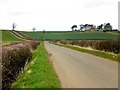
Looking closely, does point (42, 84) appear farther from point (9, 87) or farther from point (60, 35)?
point (60, 35)

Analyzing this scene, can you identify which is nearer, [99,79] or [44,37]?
[99,79]

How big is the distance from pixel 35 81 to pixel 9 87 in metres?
1.47

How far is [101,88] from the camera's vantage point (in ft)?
41.3

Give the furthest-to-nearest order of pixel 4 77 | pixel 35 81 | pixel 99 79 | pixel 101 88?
pixel 99 79 → pixel 4 77 → pixel 35 81 → pixel 101 88

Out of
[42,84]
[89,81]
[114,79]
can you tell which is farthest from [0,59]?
[114,79]

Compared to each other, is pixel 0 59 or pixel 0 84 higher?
pixel 0 59

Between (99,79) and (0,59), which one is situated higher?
(0,59)

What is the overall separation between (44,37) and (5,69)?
498 ft

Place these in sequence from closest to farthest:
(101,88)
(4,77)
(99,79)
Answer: (101,88) < (4,77) < (99,79)

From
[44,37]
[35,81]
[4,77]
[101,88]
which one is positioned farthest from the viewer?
[44,37]

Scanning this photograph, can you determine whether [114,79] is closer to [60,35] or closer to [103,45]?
[103,45]

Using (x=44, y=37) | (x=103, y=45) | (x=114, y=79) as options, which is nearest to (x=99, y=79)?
(x=114, y=79)

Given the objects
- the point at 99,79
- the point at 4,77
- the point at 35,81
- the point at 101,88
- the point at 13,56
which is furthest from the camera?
the point at 13,56

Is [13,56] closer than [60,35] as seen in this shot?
Yes
